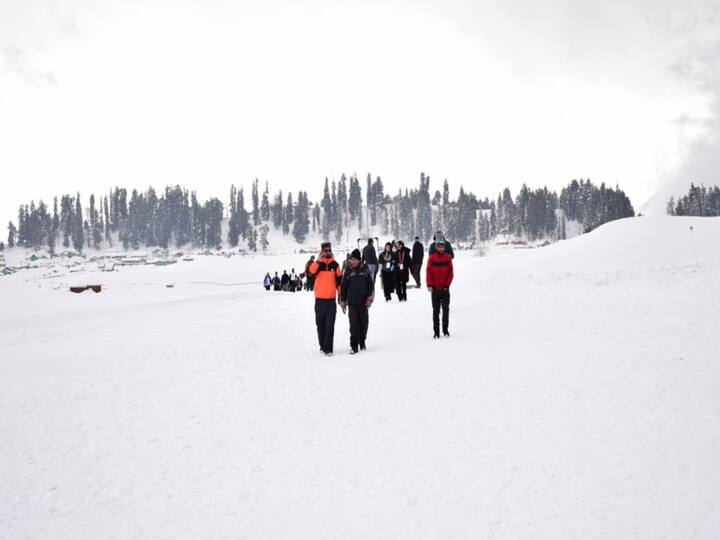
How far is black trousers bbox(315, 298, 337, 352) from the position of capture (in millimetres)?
8930

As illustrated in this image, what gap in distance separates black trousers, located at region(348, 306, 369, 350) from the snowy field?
51 cm

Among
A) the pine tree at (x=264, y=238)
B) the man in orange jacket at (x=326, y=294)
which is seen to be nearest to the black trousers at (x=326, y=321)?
the man in orange jacket at (x=326, y=294)

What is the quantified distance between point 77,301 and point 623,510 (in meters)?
28.5

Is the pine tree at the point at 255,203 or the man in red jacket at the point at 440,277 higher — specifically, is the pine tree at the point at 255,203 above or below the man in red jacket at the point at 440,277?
above

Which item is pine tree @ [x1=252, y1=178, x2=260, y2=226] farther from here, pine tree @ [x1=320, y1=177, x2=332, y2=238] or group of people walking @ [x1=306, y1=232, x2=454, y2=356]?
group of people walking @ [x1=306, y1=232, x2=454, y2=356]

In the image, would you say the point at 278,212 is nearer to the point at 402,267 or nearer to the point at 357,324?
the point at 402,267

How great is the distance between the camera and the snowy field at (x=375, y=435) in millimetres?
3412

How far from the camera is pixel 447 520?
11.0 feet

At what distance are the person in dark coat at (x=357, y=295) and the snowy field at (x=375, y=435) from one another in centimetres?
66

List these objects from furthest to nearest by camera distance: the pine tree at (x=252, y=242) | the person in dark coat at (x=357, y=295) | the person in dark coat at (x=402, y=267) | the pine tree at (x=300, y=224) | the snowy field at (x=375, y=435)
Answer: the pine tree at (x=300, y=224)
the pine tree at (x=252, y=242)
the person in dark coat at (x=402, y=267)
the person in dark coat at (x=357, y=295)
the snowy field at (x=375, y=435)

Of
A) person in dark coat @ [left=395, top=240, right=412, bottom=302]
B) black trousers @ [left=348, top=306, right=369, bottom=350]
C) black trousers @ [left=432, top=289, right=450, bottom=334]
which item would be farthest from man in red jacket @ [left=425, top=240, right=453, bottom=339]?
person in dark coat @ [left=395, top=240, right=412, bottom=302]

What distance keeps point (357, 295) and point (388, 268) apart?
7.02 m

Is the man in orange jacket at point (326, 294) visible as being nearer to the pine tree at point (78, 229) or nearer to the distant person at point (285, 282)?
the distant person at point (285, 282)

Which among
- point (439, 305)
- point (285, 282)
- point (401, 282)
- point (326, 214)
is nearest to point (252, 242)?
point (326, 214)
